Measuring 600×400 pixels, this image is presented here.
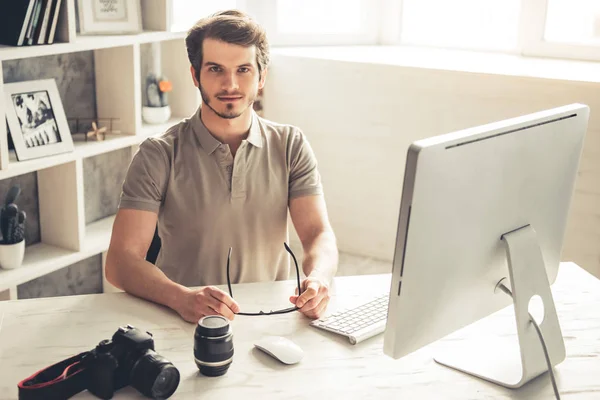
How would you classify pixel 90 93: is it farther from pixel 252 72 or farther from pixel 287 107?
pixel 252 72

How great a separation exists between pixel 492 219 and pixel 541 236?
0.20 metres

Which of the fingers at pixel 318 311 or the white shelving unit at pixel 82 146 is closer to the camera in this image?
the fingers at pixel 318 311

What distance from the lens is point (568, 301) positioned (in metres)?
1.87

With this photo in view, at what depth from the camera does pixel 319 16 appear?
3.58 meters

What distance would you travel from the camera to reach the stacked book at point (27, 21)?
2.50 m

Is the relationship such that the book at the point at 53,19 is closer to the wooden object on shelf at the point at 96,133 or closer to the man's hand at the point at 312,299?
the wooden object on shelf at the point at 96,133

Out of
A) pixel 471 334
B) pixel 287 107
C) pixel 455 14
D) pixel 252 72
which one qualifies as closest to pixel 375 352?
pixel 471 334

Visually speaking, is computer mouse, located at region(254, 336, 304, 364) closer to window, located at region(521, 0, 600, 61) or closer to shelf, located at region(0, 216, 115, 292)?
shelf, located at region(0, 216, 115, 292)

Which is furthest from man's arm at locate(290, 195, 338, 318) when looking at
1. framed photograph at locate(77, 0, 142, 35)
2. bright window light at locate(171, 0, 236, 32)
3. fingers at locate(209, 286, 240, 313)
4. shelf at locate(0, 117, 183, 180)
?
bright window light at locate(171, 0, 236, 32)

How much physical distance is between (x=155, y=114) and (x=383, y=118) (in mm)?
927

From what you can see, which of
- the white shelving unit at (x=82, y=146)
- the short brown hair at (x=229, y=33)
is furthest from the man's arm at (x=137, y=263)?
the white shelving unit at (x=82, y=146)

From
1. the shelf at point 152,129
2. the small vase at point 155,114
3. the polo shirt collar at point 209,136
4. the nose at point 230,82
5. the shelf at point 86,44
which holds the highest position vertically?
the shelf at point 86,44

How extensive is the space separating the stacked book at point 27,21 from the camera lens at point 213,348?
145 centimetres

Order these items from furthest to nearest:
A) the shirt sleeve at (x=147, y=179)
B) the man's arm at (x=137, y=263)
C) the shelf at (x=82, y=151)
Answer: the shelf at (x=82, y=151) < the shirt sleeve at (x=147, y=179) < the man's arm at (x=137, y=263)
